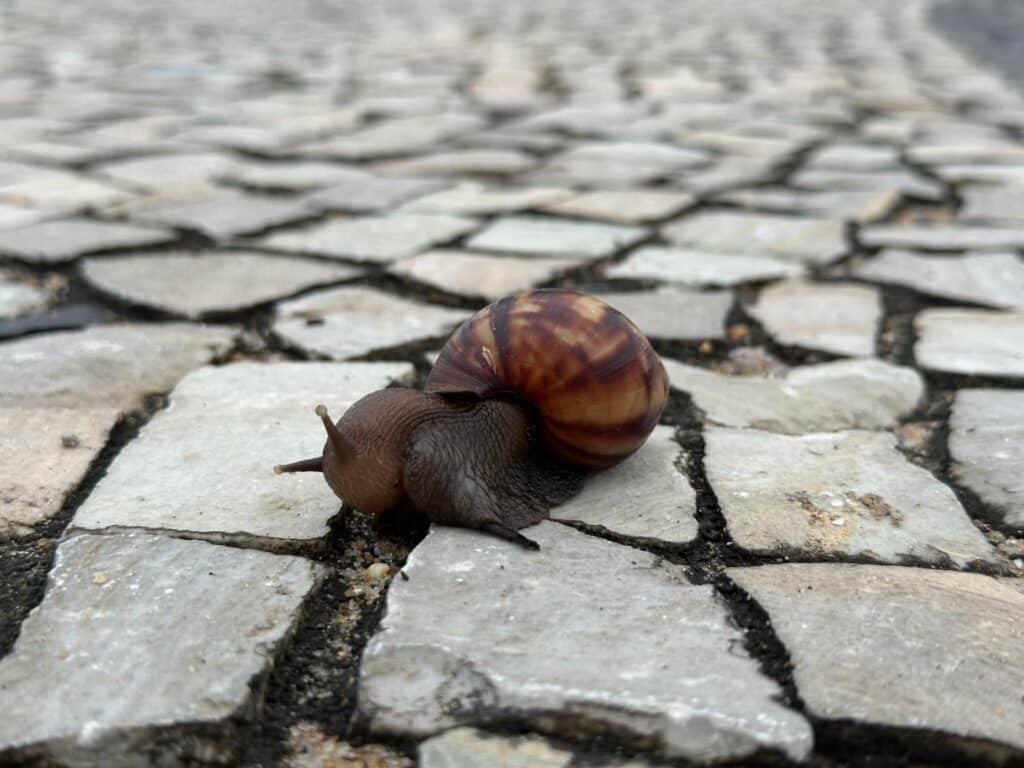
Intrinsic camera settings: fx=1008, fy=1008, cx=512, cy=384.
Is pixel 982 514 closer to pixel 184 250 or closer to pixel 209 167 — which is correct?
pixel 184 250

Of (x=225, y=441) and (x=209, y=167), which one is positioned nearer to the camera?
(x=225, y=441)

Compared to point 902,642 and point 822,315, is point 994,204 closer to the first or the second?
point 822,315

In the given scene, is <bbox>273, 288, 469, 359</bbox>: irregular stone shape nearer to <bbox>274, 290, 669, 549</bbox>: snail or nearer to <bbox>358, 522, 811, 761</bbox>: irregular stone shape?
<bbox>274, 290, 669, 549</bbox>: snail

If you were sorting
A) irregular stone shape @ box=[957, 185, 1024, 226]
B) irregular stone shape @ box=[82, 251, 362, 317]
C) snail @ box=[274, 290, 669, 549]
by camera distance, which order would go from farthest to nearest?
irregular stone shape @ box=[957, 185, 1024, 226]
irregular stone shape @ box=[82, 251, 362, 317]
snail @ box=[274, 290, 669, 549]

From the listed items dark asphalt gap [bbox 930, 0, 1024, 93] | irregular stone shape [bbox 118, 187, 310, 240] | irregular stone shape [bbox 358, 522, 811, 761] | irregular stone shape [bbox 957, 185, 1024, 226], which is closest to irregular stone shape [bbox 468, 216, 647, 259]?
irregular stone shape [bbox 118, 187, 310, 240]

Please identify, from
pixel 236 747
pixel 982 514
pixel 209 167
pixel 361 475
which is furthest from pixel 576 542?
pixel 209 167

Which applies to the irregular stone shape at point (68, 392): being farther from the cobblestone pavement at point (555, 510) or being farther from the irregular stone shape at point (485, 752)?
the irregular stone shape at point (485, 752)
